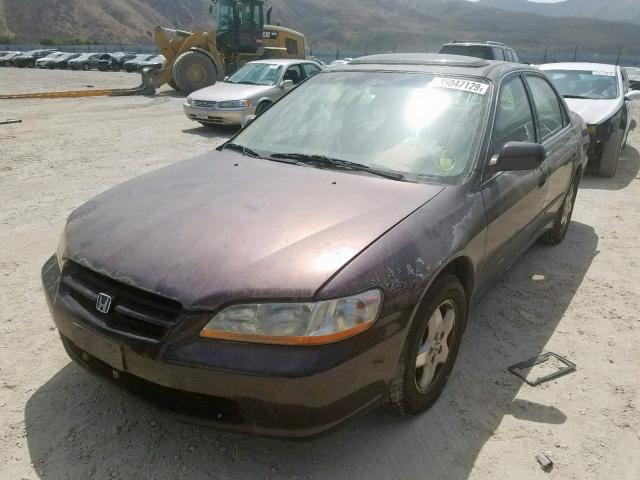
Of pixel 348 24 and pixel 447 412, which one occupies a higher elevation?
pixel 447 412

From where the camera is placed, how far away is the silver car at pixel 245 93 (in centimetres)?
1005

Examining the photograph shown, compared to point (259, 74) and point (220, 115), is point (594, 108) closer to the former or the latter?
point (220, 115)

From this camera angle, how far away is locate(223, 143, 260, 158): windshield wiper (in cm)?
314

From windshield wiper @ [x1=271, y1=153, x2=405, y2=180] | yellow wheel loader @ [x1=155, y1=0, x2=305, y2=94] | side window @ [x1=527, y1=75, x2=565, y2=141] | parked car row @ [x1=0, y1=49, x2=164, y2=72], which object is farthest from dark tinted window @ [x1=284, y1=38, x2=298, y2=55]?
windshield wiper @ [x1=271, y1=153, x2=405, y2=180]

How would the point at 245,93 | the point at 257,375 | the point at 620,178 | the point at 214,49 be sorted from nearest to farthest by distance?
the point at 257,375, the point at 620,178, the point at 245,93, the point at 214,49

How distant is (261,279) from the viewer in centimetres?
190

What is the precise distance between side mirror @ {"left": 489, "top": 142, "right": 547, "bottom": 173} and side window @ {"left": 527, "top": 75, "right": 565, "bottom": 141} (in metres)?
1.07

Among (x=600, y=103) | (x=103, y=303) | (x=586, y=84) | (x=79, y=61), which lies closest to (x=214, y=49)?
(x=586, y=84)

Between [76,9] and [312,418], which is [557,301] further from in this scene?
[76,9]

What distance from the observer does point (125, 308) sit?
197 centimetres

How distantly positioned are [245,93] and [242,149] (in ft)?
24.6

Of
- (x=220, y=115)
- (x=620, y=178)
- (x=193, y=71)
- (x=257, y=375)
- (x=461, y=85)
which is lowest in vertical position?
(x=620, y=178)

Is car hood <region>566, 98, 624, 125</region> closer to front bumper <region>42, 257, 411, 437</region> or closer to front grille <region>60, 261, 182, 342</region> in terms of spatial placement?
front bumper <region>42, 257, 411, 437</region>

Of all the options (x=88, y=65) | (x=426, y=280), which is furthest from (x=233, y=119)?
(x=88, y=65)
